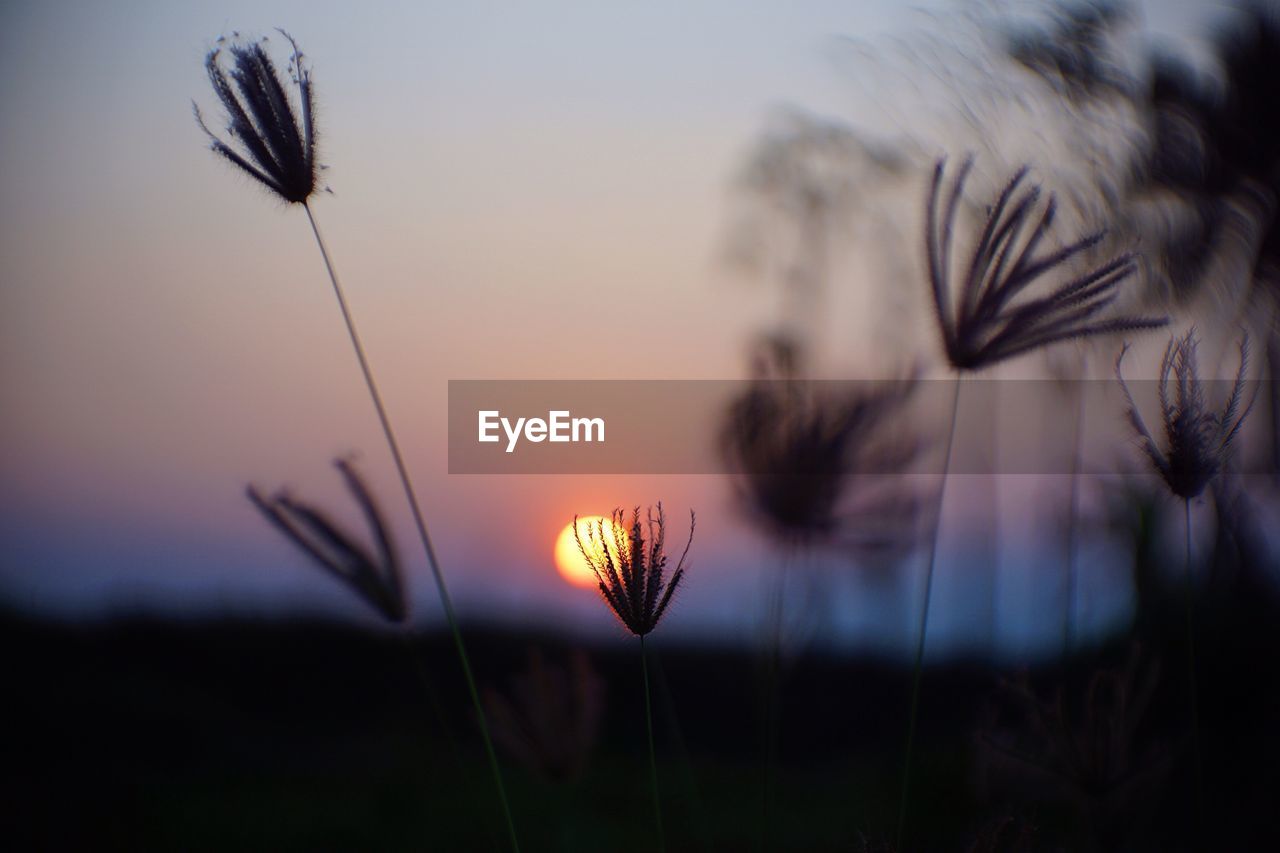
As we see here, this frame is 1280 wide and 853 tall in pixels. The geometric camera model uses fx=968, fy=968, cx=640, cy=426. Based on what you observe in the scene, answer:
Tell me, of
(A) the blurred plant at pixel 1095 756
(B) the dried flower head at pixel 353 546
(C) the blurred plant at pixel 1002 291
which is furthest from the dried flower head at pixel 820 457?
(B) the dried flower head at pixel 353 546

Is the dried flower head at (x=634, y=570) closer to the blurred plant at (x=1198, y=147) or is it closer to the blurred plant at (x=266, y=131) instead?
the blurred plant at (x=266, y=131)

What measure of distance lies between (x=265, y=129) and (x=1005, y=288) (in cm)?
110

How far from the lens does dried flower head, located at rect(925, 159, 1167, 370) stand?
1.39 meters

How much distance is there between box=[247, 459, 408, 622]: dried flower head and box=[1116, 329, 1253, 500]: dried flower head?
3.86 feet

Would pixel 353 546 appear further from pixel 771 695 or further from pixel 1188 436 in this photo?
pixel 1188 436

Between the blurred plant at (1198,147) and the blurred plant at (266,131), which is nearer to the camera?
the blurred plant at (266,131)

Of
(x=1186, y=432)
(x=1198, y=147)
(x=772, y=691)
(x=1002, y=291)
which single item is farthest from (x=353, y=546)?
(x=1198, y=147)

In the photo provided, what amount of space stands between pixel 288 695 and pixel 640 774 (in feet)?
2.56

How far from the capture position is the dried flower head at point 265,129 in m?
1.42

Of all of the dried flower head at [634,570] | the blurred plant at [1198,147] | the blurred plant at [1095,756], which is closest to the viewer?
the dried flower head at [634,570]

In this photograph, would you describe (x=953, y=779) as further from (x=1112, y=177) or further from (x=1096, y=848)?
(x=1112, y=177)

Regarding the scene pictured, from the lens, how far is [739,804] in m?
2.07

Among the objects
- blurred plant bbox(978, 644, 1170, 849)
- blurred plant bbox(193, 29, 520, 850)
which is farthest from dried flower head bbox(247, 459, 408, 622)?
blurred plant bbox(978, 644, 1170, 849)

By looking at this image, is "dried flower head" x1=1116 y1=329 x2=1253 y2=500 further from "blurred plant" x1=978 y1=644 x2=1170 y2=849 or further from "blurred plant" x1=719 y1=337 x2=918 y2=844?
"blurred plant" x1=719 y1=337 x2=918 y2=844
